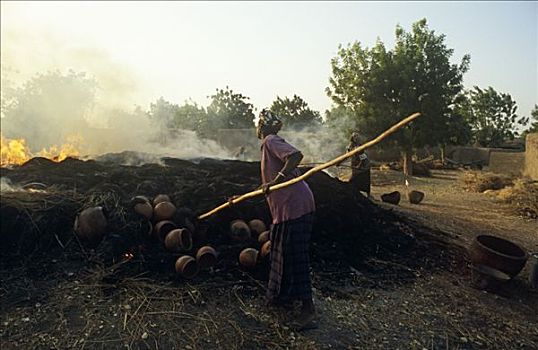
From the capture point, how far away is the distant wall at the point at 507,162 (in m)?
17.2

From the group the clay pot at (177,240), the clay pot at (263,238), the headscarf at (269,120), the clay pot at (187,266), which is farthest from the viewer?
the clay pot at (263,238)

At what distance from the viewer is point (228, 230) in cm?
546

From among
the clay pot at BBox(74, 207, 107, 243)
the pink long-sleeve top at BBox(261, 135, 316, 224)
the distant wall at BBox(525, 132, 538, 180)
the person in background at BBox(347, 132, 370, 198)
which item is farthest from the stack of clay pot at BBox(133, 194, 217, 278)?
the distant wall at BBox(525, 132, 538, 180)

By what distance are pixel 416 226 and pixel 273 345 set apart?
455 cm

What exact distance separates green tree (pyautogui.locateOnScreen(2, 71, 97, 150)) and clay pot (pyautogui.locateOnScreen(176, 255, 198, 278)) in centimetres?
1529

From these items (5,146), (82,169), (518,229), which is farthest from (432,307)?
(5,146)

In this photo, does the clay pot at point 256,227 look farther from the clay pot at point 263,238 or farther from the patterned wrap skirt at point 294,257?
the patterned wrap skirt at point 294,257

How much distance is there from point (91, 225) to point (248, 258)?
180 centimetres

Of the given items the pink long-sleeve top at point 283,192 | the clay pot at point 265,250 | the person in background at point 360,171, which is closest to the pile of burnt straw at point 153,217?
the clay pot at point 265,250

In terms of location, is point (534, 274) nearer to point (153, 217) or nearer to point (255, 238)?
point (255, 238)

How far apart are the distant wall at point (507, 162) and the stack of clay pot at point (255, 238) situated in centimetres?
1487

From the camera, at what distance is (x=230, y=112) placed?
33.3 meters

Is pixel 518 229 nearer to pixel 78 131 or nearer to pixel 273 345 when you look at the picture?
pixel 273 345

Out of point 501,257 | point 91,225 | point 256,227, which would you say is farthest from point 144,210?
point 501,257
